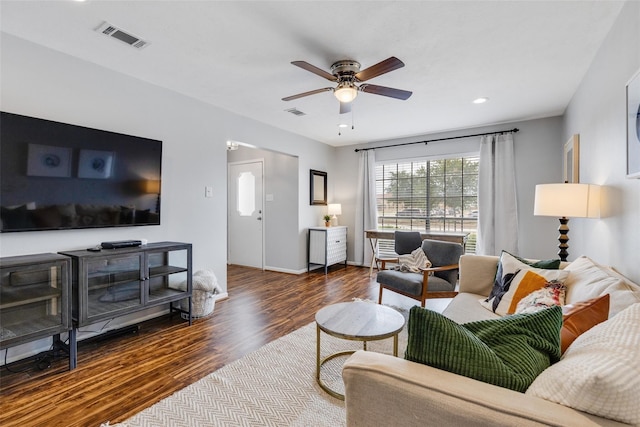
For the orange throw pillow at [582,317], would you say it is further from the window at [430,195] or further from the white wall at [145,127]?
the window at [430,195]

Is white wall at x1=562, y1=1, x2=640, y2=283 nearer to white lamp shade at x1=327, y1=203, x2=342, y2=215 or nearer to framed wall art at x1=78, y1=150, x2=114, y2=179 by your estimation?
white lamp shade at x1=327, y1=203, x2=342, y2=215

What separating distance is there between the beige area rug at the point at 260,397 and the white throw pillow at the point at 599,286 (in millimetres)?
1293

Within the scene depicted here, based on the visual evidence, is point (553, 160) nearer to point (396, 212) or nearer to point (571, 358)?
point (396, 212)

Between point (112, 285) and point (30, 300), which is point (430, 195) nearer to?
point (112, 285)

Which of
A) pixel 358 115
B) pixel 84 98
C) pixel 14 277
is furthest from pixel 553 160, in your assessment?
pixel 14 277

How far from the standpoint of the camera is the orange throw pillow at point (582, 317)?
1.13 metres

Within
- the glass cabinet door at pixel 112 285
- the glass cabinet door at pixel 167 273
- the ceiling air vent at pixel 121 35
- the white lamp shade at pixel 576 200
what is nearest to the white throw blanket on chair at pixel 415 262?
the white lamp shade at pixel 576 200

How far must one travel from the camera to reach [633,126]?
169cm

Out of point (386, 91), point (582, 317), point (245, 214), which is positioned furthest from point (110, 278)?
point (245, 214)

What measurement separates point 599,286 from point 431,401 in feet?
4.42

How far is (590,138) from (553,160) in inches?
71.4

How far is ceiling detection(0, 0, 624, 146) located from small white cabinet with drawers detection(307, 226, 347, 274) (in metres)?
2.42

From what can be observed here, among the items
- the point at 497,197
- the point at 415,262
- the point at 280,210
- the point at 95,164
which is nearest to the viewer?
the point at 95,164

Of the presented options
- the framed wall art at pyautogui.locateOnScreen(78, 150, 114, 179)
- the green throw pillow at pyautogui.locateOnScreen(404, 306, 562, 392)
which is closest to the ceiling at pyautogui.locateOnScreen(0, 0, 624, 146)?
the framed wall art at pyautogui.locateOnScreen(78, 150, 114, 179)
